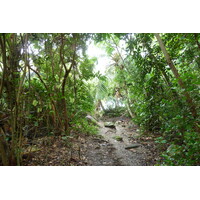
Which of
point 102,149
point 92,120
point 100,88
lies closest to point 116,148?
point 102,149

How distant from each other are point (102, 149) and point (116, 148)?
0.21 m

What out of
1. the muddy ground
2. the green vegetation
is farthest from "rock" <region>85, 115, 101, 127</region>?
the muddy ground

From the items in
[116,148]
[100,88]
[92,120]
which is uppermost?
[100,88]

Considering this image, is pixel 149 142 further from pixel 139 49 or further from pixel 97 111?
pixel 139 49

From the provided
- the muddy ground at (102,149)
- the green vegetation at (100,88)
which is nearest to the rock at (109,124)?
the muddy ground at (102,149)

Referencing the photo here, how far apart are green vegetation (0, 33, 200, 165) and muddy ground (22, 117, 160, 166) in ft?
0.48

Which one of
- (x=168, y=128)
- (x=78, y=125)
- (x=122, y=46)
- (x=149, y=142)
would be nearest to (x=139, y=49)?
(x=122, y=46)

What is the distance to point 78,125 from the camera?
2.70 m

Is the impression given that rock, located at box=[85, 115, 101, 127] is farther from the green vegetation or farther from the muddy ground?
the muddy ground

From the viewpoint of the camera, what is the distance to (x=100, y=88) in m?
2.52

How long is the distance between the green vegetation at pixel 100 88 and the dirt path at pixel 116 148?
203mm

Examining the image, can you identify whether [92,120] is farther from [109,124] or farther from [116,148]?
[116,148]
